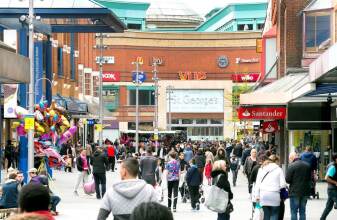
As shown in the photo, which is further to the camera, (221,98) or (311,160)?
(221,98)

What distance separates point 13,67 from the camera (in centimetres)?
2477

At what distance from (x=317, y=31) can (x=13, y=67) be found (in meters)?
21.5

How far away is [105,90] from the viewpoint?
11688cm

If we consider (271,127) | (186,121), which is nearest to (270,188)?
(271,127)

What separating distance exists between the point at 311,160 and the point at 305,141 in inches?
486

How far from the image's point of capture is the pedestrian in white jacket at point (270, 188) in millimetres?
18109

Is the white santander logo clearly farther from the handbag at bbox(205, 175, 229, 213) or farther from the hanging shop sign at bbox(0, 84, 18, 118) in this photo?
the handbag at bbox(205, 175, 229, 213)

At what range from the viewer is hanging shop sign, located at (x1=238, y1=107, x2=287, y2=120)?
4247cm

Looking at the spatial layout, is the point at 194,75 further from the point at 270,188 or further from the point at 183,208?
the point at 270,188

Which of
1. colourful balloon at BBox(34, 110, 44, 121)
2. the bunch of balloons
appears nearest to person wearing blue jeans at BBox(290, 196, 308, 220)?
the bunch of balloons

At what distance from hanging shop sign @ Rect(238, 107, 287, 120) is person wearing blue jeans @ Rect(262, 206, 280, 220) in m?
24.2

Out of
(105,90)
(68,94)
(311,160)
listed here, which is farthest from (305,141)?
(105,90)

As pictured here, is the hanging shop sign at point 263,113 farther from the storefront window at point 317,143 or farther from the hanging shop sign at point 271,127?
the hanging shop sign at point 271,127

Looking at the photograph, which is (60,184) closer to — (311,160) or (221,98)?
(311,160)
